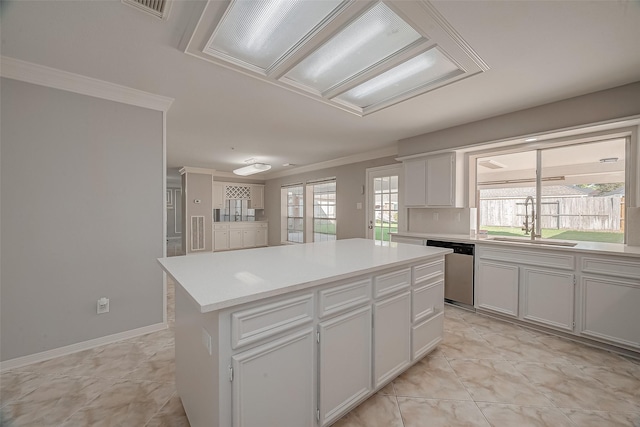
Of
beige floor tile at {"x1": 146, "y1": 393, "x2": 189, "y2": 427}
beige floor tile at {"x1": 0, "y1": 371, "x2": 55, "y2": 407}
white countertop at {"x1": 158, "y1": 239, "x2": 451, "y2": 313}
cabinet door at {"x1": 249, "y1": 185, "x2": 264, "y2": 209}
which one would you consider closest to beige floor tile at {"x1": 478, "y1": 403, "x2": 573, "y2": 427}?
white countertop at {"x1": 158, "y1": 239, "x2": 451, "y2": 313}

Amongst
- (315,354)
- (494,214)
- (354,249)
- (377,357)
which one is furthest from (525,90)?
(315,354)

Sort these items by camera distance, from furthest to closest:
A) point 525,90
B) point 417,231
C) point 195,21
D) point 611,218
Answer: point 417,231, point 611,218, point 525,90, point 195,21

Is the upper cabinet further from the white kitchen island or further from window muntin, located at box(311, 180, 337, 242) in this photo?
window muntin, located at box(311, 180, 337, 242)

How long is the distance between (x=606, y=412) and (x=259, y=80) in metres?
3.39

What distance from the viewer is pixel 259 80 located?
2.25m

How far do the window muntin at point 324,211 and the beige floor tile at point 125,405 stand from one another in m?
4.80

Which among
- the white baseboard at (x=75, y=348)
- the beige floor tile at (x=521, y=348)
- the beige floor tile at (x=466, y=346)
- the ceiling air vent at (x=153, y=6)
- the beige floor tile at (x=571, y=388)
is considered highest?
the ceiling air vent at (x=153, y=6)

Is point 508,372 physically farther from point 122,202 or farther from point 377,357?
point 122,202

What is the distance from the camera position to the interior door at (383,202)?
4.83 m

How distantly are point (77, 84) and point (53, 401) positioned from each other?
7.95ft

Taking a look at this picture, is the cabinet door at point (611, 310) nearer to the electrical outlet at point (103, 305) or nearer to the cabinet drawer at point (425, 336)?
the cabinet drawer at point (425, 336)

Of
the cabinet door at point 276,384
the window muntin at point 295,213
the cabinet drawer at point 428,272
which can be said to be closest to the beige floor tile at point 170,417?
the cabinet door at point 276,384

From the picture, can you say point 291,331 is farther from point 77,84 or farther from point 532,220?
point 532,220

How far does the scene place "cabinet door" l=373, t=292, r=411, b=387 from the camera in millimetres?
1679
